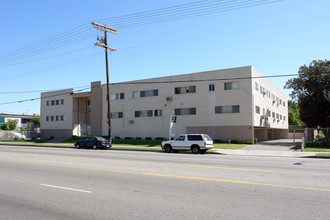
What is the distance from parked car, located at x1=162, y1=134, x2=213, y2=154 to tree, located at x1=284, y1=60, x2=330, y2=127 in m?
20.3

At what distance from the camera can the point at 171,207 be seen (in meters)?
5.93

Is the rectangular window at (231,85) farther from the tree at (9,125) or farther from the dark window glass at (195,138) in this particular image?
the tree at (9,125)

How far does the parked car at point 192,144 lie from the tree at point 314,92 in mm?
20314

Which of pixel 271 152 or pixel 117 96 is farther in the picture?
pixel 117 96

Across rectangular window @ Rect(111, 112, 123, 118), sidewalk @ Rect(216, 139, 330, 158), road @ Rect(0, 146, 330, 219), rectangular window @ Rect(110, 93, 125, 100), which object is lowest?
sidewalk @ Rect(216, 139, 330, 158)

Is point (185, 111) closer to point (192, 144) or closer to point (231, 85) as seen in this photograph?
point (231, 85)

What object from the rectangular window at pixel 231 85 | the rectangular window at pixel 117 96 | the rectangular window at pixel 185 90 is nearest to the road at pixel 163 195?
the rectangular window at pixel 231 85

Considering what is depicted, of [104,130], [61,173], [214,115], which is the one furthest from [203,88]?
[61,173]

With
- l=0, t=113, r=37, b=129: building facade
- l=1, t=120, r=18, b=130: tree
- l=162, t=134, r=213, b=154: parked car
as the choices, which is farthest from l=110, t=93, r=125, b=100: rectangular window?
l=0, t=113, r=37, b=129: building facade

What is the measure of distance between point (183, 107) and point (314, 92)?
1703 cm

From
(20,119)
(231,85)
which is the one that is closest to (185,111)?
(231,85)

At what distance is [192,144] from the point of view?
75.4 feet

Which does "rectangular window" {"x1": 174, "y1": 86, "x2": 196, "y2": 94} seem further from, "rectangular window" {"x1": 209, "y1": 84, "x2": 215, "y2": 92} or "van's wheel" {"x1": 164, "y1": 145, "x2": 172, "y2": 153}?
"van's wheel" {"x1": 164, "y1": 145, "x2": 172, "y2": 153}

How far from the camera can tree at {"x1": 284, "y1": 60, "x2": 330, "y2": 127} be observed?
118 ft
